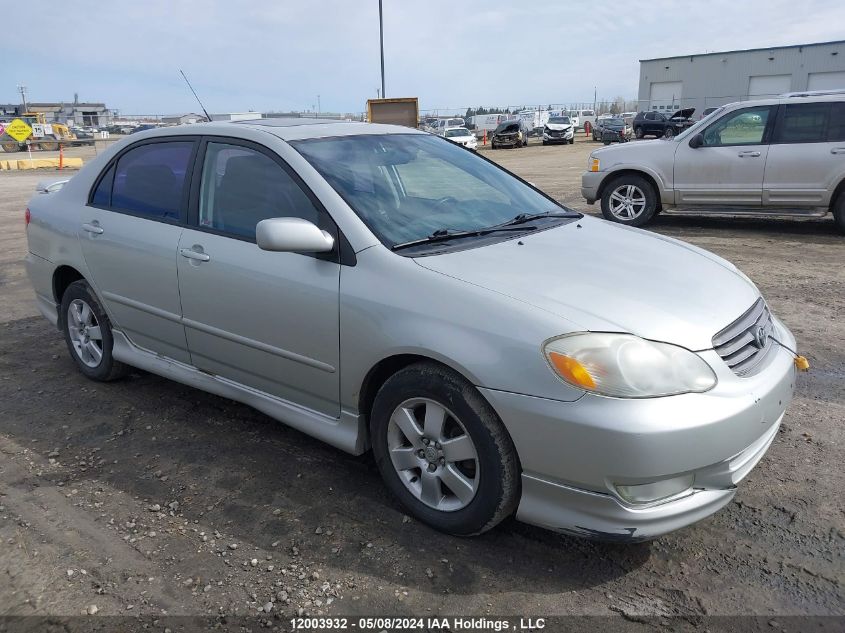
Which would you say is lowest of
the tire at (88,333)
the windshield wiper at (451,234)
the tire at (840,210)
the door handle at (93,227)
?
the tire at (88,333)

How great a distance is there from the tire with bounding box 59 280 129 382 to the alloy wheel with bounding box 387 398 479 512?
2.44m

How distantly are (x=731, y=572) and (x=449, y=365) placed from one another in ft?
4.38

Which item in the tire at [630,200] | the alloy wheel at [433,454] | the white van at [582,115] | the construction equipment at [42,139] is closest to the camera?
the alloy wheel at [433,454]

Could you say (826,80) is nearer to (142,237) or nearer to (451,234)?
(451,234)

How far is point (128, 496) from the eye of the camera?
318 cm

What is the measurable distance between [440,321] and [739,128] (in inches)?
319

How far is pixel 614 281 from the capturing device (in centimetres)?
277

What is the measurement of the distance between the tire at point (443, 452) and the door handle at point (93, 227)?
7.84ft

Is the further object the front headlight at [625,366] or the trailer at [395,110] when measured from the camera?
the trailer at [395,110]

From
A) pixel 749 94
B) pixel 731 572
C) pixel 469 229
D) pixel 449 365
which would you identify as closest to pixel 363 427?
pixel 449 365

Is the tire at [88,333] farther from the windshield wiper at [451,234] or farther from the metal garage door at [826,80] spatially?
the metal garage door at [826,80]

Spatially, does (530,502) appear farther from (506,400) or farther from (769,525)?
(769,525)

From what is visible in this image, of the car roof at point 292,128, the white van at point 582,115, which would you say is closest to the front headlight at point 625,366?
the car roof at point 292,128

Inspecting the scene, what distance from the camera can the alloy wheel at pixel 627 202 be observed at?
9859 mm
